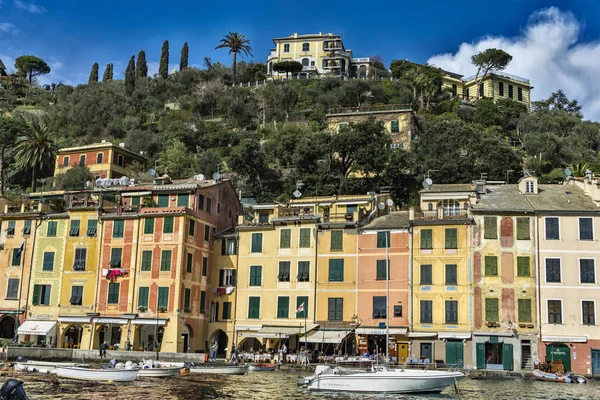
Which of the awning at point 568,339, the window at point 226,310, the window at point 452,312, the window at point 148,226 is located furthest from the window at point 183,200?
the awning at point 568,339

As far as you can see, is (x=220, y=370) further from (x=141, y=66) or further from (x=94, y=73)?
(x=94, y=73)

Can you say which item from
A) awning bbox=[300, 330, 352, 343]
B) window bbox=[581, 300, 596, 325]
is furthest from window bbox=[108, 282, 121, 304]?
window bbox=[581, 300, 596, 325]

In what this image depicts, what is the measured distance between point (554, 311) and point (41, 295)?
43025 millimetres

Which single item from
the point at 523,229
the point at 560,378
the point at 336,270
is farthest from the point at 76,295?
the point at 560,378

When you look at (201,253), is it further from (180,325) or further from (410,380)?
(410,380)

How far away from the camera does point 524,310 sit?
52.3 meters

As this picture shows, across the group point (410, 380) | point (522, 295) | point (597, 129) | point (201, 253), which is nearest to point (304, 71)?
point (597, 129)

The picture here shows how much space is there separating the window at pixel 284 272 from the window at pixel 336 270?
3730mm

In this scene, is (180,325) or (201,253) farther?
(201,253)

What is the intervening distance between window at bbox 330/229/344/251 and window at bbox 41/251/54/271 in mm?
25415

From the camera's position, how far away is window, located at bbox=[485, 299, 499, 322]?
5256 cm

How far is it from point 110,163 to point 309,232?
3846cm

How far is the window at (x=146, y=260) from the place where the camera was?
59537mm

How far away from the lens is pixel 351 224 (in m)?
57.5
